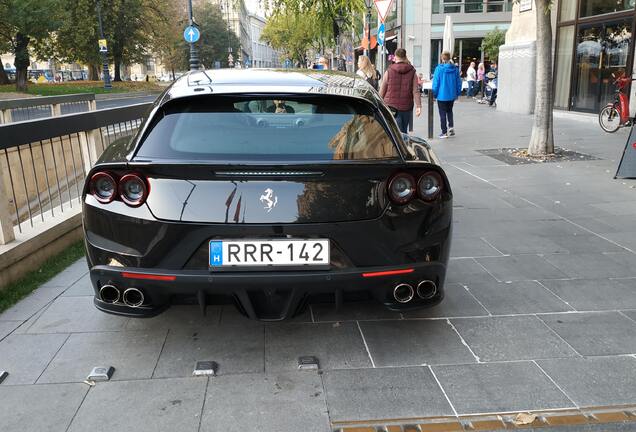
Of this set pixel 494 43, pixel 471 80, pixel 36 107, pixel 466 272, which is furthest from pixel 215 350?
pixel 494 43

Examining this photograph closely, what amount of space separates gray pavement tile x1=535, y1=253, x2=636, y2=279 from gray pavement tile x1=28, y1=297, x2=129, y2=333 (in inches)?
126

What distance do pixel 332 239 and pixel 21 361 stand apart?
6.34 ft

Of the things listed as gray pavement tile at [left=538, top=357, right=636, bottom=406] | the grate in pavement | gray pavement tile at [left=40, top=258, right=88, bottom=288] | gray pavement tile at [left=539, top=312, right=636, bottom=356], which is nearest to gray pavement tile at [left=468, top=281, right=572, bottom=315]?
gray pavement tile at [left=539, top=312, right=636, bottom=356]

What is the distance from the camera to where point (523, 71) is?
55.8 ft

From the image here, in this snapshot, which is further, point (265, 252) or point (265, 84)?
point (265, 84)

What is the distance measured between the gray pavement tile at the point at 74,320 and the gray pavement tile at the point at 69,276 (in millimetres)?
396

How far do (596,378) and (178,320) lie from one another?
2.53 metres

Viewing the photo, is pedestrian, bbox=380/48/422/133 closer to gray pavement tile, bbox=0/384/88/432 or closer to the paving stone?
the paving stone

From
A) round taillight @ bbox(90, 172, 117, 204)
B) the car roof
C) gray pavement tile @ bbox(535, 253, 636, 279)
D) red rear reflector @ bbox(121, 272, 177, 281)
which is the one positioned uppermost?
the car roof

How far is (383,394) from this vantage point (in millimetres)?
2822

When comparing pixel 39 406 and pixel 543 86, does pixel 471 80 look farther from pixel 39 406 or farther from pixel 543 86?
pixel 39 406

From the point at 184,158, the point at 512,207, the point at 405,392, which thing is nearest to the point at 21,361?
the point at 184,158

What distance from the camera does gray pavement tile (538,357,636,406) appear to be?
2.76 m

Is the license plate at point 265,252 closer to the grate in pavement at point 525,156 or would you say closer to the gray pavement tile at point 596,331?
the gray pavement tile at point 596,331
